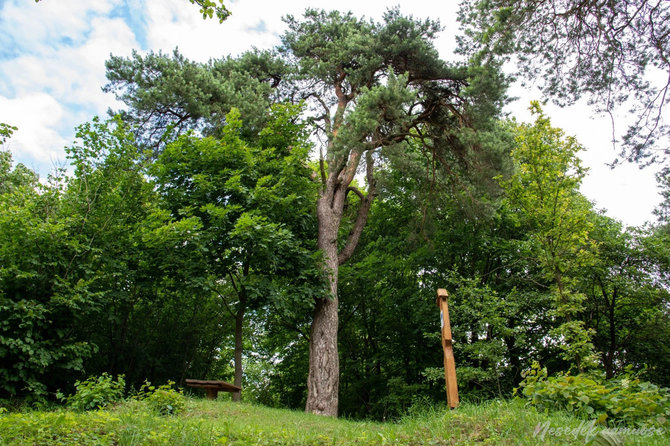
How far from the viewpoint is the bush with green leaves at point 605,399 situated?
3736 millimetres

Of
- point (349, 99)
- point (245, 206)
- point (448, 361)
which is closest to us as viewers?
point (448, 361)

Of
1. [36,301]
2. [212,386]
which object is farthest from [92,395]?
[36,301]

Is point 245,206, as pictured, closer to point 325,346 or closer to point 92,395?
point 325,346

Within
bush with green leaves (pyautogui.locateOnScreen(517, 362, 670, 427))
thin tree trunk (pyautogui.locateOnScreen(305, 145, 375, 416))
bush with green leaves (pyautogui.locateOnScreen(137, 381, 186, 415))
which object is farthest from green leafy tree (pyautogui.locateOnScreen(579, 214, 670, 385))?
bush with green leaves (pyautogui.locateOnScreen(137, 381, 186, 415))

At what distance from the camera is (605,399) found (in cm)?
411

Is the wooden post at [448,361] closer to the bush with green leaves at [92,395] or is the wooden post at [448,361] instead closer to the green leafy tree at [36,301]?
the bush with green leaves at [92,395]

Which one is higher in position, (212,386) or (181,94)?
(181,94)

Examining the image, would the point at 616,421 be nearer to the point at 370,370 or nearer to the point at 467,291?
the point at 467,291

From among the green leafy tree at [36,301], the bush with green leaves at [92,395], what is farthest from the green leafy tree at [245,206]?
the bush with green leaves at [92,395]

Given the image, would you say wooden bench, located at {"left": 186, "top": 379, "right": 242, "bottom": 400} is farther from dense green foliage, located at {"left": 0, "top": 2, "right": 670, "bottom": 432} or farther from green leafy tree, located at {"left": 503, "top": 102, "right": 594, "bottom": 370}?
green leafy tree, located at {"left": 503, "top": 102, "right": 594, "bottom": 370}

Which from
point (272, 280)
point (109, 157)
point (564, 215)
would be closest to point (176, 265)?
point (272, 280)

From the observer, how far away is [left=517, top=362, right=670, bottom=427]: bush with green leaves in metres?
3.74

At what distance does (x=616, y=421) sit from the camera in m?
4.09

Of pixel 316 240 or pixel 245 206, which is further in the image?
pixel 316 240
